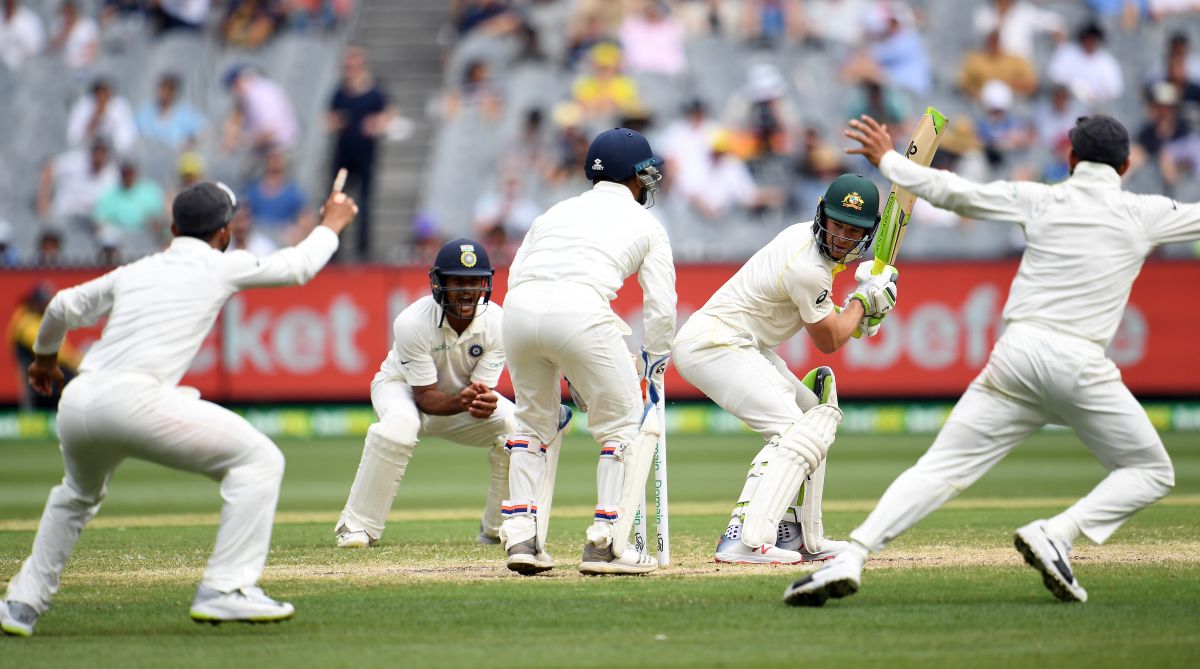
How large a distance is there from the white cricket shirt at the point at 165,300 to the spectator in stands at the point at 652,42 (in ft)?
44.8

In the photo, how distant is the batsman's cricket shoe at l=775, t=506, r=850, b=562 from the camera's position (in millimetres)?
7449

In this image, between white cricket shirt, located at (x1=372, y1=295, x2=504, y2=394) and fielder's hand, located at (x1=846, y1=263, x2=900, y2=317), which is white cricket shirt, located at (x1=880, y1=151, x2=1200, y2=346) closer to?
fielder's hand, located at (x1=846, y1=263, x2=900, y2=317)

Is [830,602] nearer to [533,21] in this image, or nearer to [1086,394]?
[1086,394]

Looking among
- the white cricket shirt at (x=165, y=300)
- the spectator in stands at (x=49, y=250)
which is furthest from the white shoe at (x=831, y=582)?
the spectator in stands at (x=49, y=250)

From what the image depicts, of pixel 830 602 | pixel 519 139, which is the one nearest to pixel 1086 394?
pixel 830 602

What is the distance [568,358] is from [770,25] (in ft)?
43.2

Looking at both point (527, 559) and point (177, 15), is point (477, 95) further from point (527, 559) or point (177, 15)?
point (527, 559)

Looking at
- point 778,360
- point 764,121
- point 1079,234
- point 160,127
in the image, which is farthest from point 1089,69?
point 1079,234

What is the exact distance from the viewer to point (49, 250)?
1691cm

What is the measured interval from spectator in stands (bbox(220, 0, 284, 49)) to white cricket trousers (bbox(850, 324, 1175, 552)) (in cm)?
1562

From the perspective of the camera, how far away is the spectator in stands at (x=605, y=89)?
60.0 ft

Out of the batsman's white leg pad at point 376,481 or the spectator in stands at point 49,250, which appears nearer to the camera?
the batsman's white leg pad at point 376,481

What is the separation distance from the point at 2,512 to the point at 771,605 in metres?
6.41

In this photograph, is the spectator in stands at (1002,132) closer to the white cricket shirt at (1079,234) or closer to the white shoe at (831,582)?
the white cricket shirt at (1079,234)
